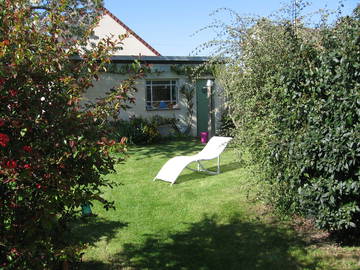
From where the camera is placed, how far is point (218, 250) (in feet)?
14.2

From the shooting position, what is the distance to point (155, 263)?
405 cm

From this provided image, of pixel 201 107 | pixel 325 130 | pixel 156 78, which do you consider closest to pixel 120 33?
pixel 156 78

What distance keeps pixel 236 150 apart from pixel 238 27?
8.26ft

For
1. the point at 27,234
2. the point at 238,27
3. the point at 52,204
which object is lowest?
the point at 27,234

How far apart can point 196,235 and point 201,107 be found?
38.2 feet

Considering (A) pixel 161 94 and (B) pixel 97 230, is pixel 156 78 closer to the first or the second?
(A) pixel 161 94

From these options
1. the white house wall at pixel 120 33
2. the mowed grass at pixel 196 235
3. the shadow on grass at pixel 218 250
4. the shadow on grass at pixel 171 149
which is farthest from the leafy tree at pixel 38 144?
the white house wall at pixel 120 33

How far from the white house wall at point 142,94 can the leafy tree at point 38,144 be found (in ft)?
36.3

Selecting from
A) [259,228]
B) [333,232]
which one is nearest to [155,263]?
[259,228]

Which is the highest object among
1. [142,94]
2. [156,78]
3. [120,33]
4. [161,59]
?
[120,33]

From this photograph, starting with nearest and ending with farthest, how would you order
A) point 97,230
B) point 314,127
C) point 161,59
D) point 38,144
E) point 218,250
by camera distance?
1. point 38,144
2. point 314,127
3. point 218,250
4. point 97,230
5. point 161,59

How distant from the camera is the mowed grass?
4.01 metres

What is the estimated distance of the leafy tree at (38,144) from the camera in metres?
2.34

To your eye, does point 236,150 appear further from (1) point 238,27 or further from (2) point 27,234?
(2) point 27,234
